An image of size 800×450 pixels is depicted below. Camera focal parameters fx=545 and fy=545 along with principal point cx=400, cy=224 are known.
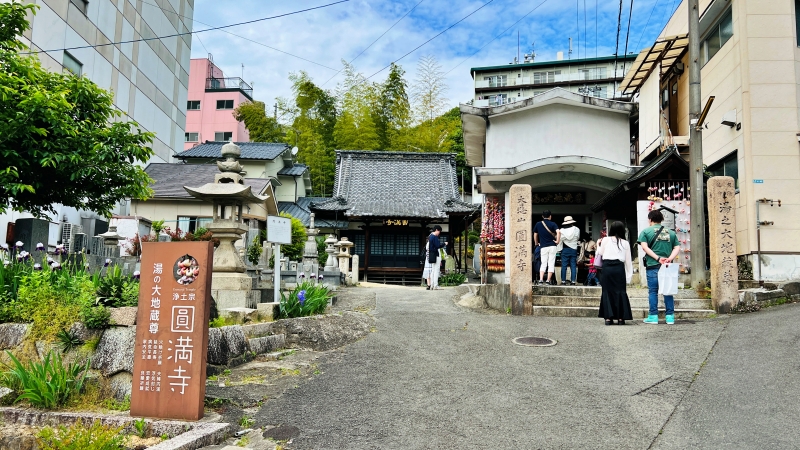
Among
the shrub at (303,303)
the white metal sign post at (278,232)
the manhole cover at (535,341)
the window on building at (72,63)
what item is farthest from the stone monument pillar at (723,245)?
the window on building at (72,63)

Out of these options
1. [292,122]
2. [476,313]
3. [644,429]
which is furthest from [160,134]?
[644,429]

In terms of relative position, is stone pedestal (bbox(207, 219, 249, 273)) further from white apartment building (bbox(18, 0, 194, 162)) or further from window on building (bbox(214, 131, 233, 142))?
window on building (bbox(214, 131, 233, 142))

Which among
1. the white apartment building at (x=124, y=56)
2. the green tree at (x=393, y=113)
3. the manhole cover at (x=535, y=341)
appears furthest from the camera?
the green tree at (x=393, y=113)

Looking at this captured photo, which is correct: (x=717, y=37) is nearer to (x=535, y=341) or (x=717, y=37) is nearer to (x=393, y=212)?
(x=535, y=341)

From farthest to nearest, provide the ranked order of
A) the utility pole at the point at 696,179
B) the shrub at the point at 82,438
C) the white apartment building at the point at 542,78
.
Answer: the white apartment building at the point at 542,78 < the utility pole at the point at 696,179 < the shrub at the point at 82,438

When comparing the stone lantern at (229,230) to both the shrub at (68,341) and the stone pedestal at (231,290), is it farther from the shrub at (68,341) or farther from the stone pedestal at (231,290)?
the shrub at (68,341)

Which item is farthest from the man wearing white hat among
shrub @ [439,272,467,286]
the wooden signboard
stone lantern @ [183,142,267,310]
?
the wooden signboard

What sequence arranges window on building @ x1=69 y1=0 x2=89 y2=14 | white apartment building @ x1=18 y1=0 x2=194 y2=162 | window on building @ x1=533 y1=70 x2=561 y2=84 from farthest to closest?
1. window on building @ x1=533 y1=70 x2=561 y2=84
2. window on building @ x1=69 y1=0 x2=89 y2=14
3. white apartment building @ x1=18 y1=0 x2=194 y2=162

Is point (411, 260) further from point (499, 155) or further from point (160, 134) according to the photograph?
point (160, 134)

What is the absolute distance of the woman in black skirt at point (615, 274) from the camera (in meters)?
8.88

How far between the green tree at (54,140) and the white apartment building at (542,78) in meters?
45.2

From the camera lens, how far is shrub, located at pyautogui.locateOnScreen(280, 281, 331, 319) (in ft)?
29.1

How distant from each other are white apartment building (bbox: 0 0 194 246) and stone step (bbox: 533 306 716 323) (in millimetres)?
11430

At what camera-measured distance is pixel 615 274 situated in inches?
350
